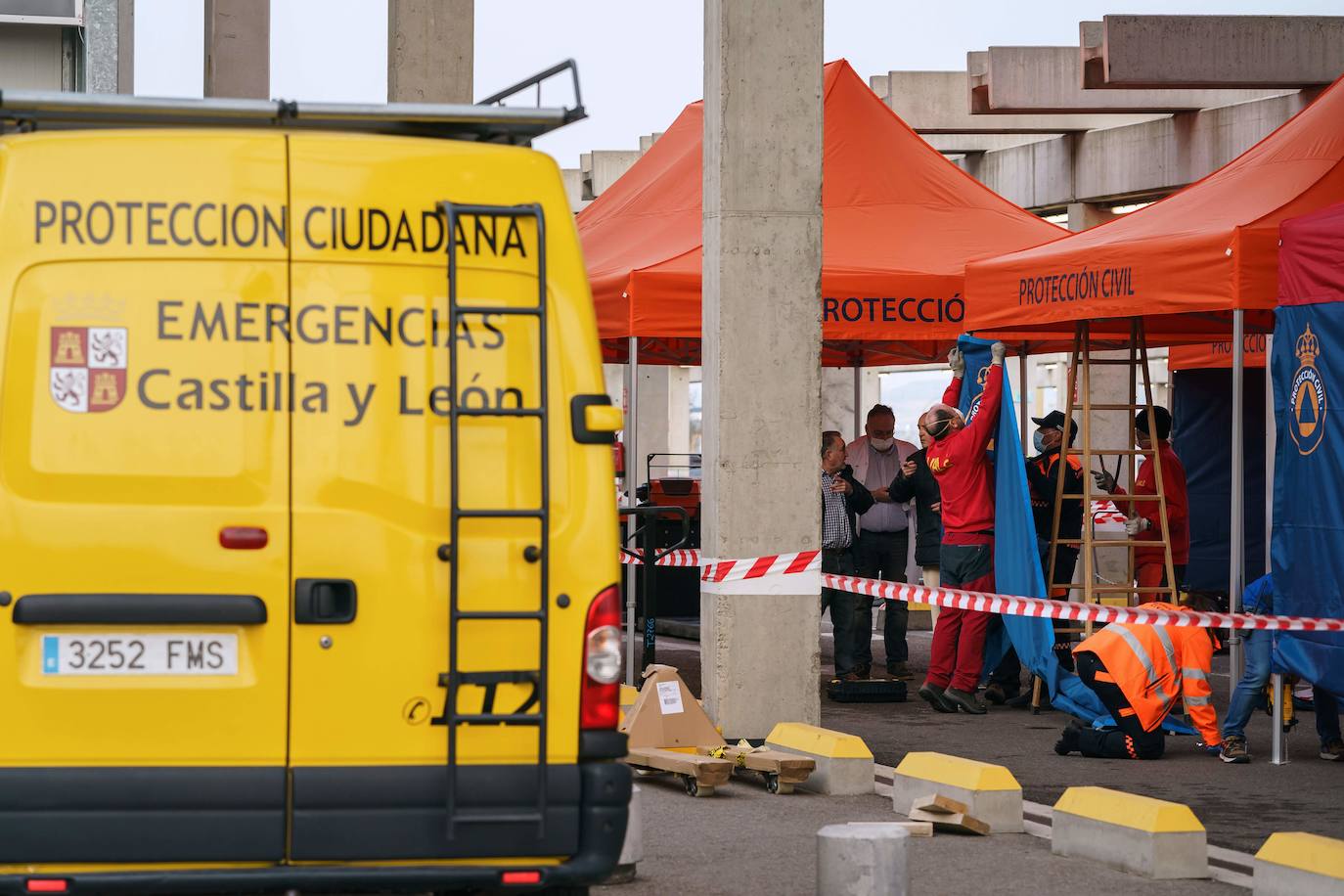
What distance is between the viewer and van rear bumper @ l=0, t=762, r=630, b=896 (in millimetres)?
4957

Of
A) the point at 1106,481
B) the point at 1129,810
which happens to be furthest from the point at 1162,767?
the point at 1106,481

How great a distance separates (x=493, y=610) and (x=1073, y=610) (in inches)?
263

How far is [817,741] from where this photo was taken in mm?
9977

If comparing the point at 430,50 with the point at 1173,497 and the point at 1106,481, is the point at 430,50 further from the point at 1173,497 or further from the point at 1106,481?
the point at 1173,497

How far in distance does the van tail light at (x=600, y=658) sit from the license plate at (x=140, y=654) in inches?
36.5

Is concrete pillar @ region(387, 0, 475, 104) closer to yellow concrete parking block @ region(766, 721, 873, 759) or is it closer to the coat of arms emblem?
yellow concrete parking block @ region(766, 721, 873, 759)

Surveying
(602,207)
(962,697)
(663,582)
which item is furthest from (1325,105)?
(663,582)

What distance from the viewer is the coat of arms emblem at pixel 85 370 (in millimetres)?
5000

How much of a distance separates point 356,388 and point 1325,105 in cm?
876

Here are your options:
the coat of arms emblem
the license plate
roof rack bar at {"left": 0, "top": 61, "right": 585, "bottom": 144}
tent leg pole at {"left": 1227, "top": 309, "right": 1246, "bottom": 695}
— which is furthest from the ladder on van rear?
tent leg pole at {"left": 1227, "top": 309, "right": 1246, "bottom": 695}

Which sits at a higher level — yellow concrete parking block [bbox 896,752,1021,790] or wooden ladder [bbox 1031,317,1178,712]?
wooden ladder [bbox 1031,317,1178,712]

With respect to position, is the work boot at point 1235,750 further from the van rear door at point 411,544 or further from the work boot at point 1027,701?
the van rear door at point 411,544

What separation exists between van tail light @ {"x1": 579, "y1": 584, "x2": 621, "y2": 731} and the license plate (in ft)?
3.05

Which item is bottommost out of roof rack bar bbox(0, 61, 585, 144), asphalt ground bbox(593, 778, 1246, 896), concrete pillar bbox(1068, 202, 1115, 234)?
asphalt ground bbox(593, 778, 1246, 896)
